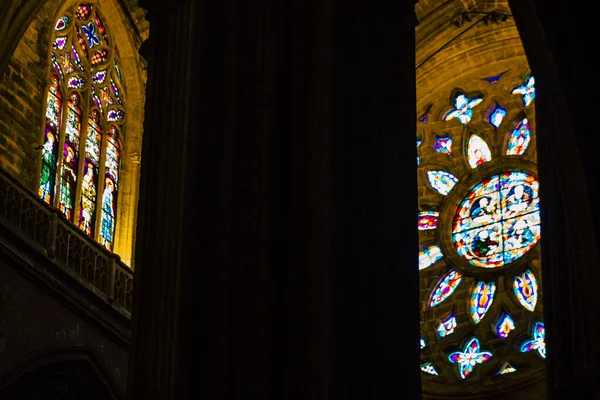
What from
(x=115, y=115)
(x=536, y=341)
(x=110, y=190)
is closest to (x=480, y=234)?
(x=536, y=341)

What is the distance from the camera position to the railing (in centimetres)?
→ 1417

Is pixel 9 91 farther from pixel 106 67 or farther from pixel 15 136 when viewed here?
pixel 106 67

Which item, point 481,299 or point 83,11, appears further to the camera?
point 83,11

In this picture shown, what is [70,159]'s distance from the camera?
55.3ft

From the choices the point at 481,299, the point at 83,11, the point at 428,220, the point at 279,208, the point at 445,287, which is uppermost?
the point at 83,11

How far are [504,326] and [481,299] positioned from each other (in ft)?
1.75

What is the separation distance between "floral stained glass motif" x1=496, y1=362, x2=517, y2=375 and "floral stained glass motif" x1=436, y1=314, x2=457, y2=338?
3.18ft

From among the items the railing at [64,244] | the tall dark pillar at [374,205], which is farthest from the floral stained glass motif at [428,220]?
the tall dark pillar at [374,205]

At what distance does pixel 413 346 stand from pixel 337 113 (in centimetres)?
121

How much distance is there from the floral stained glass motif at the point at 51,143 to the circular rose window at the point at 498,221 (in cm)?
467

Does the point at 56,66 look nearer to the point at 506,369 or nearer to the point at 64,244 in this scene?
the point at 64,244

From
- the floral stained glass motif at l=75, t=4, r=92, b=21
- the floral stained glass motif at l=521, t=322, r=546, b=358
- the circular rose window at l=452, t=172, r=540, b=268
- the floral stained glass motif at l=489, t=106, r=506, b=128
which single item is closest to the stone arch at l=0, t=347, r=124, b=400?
the floral stained glass motif at l=521, t=322, r=546, b=358

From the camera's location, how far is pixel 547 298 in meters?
8.27

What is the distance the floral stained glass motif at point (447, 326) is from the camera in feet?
56.2
